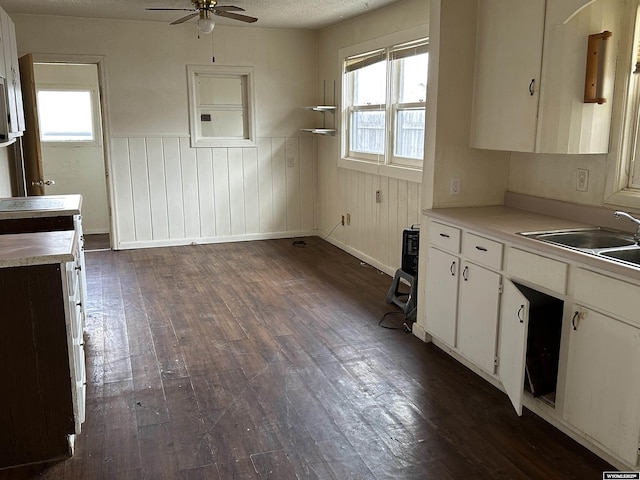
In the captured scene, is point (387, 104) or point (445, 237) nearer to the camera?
point (445, 237)

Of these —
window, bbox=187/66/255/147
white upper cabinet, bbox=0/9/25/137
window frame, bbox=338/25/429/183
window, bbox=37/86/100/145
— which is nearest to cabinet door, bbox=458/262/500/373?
window frame, bbox=338/25/429/183

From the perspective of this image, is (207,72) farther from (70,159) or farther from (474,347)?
(474,347)

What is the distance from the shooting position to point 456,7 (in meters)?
3.33

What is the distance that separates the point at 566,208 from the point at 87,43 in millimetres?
4974

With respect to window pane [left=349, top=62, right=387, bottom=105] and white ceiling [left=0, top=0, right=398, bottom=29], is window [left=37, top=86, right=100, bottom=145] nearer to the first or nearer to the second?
white ceiling [left=0, top=0, right=398, bottom=29]

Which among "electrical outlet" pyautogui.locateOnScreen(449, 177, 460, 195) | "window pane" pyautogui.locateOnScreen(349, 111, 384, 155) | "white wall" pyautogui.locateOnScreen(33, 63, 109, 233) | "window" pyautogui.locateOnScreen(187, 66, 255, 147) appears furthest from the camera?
"white wall" pyautogui.locateOnScreen(33, 63, 109, 233)

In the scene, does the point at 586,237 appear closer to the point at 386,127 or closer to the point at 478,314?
the point at 478,314

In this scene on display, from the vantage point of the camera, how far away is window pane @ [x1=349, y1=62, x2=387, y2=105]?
529cm

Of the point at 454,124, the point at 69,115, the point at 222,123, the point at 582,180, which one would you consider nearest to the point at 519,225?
the point at 582,180

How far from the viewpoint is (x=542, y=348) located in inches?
109

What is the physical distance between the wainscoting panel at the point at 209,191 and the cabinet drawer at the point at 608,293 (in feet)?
15.8

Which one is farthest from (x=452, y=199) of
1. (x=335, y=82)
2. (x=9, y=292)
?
(x=335, y=82)

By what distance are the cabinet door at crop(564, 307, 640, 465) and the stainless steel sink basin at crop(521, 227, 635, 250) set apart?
50 centimetres

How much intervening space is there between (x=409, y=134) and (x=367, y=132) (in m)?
0.87
